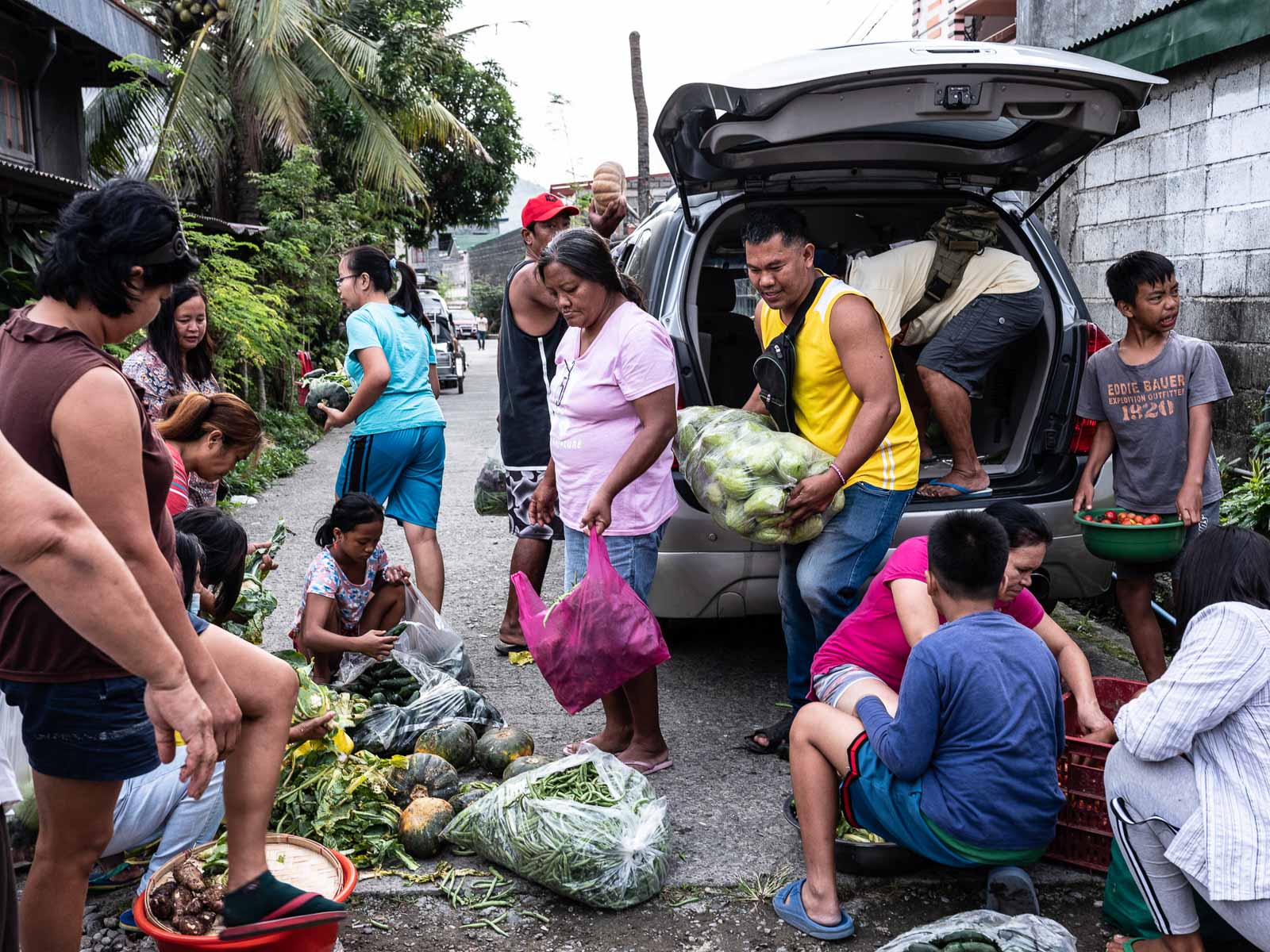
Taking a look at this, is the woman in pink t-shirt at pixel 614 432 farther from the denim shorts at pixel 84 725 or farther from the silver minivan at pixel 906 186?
the denim shorts at pixel 84 725

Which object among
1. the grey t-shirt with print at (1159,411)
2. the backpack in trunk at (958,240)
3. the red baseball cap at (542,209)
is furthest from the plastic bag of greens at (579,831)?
the red baseball cap at (542,209)

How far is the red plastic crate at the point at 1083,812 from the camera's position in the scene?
3.23 meters

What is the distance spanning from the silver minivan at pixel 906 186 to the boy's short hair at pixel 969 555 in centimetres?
133

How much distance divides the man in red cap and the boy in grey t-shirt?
2323 mm

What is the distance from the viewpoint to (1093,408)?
15.3 feet

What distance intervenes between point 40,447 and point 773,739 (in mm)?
2884

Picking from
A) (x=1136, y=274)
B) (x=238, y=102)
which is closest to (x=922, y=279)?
(x=1136, y=274)

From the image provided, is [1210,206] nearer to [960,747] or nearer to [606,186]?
[606,186]

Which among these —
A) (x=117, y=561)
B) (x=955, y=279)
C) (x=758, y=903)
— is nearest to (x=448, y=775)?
(x=758, y=903)

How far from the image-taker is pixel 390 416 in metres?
5.18

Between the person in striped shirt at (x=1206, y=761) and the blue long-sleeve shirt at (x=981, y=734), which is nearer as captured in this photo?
the person in striped shirt at (x=1206, y=761)

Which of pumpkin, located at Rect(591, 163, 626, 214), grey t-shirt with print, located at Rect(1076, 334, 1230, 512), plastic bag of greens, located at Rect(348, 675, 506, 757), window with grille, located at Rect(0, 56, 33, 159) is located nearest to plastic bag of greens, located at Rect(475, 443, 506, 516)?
pumpkin, located at Rect(591, 163, 626, 214)

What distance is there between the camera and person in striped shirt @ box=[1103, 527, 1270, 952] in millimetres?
2494

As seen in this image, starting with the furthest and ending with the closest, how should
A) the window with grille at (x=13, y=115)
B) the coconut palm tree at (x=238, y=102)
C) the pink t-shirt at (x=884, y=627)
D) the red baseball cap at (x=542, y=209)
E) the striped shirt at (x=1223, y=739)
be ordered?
the coconut palm tree at (x=238, y=102)
the window with grille at (x=13, y=115)
the red baseball cap at (x=542, y=209)
the pink t-shirt at (x=884, y=627)
the striped shirt at (x=1223, y=739)
